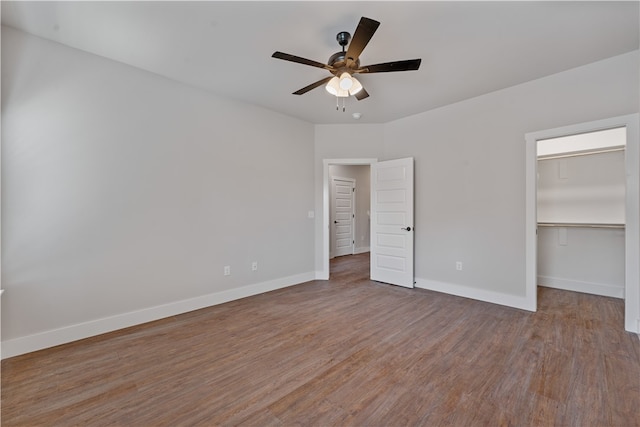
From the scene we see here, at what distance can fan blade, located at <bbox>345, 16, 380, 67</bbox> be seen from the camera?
70.4 inches

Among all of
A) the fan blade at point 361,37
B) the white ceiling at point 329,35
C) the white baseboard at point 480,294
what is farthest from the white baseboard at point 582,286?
the fan blade at point 361,37

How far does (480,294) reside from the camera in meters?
3.75

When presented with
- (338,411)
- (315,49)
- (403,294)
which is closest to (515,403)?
(338,411)

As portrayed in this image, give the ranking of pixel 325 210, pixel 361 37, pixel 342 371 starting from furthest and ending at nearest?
pixel 325 210 < pixel 342 371 < pixel 361 37

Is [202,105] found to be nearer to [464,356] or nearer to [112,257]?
[112,257]

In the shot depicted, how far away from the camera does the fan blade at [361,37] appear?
1.79 metres

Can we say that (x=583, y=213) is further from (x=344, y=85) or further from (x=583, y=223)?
(x=344, y=85)

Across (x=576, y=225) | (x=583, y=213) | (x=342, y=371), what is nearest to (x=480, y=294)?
(x=576, y=225)

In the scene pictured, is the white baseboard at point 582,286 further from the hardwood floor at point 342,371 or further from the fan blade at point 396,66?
the fan blade at point 396,66

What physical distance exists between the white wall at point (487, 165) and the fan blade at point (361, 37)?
7.92 feet

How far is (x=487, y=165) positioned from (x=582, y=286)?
2.39 meters

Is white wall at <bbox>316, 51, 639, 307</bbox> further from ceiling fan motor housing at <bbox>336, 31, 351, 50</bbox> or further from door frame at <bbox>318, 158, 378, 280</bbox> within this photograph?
ceiling fan motor housing at <bbox>336, 31, 351, 50</bbox>

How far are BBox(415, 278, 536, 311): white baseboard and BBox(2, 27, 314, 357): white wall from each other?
253cm

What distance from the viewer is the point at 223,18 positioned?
2.21 m
